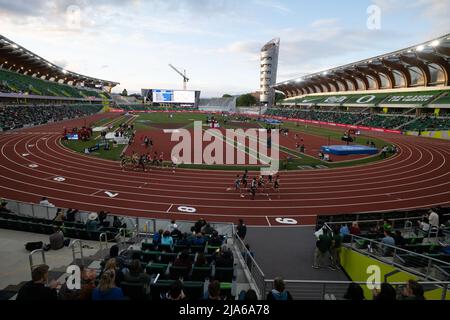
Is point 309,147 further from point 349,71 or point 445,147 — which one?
point 349,71

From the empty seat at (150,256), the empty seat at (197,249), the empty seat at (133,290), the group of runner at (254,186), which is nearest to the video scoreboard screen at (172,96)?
the group of runner at (254,186)

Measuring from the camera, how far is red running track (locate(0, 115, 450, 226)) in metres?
17.6

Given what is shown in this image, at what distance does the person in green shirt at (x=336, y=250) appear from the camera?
10.1 meters

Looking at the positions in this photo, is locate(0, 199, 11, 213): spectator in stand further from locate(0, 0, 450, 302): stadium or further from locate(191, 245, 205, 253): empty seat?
locate(191, 245, 205, 253): empty seat

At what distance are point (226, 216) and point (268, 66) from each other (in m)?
172

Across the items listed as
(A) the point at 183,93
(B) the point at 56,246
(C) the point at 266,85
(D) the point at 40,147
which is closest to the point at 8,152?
(D) the point at 40,147

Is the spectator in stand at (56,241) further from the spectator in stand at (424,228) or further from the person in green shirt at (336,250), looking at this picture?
the spectator in stand at (424,228)

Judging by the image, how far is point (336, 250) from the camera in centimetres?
1022

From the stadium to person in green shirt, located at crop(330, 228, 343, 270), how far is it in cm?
5

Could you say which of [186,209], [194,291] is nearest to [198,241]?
[194,291]

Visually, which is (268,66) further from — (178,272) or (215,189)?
(178,272)

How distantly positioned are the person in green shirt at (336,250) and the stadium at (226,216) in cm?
5

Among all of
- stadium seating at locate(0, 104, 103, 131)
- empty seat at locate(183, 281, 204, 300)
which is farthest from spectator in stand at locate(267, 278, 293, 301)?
stadium seating at locate(0, 104, 103, 131)
